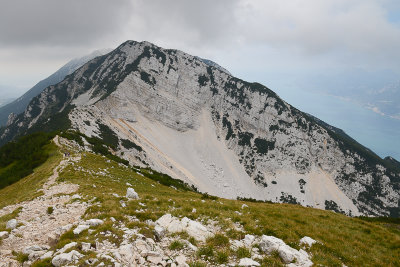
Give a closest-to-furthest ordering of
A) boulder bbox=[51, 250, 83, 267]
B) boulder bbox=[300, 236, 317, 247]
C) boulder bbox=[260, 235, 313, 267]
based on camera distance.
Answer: boulder bbox=[51, 250, 83, 267] < boulder bbox=[260, 235, 313, 267] < boulder bbox=[300, 236, 317, 247]

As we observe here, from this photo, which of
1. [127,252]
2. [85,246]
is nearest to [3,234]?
[85,246]

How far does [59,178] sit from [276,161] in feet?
586

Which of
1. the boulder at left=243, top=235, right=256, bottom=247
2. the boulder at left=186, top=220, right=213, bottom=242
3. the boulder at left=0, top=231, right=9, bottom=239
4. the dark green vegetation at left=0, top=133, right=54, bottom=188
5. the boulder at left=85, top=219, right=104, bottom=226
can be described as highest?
the boulder at left=243, top=235, right=256, bottom=247

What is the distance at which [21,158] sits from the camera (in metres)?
51.6

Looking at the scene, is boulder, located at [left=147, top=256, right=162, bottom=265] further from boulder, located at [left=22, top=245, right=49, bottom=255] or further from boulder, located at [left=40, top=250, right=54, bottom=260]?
boulder, located at [left=22, top=245, right=49, bottom=255]

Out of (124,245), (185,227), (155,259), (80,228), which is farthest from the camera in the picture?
(185,227)

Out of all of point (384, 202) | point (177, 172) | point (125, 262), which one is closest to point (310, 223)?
point (125, 262)

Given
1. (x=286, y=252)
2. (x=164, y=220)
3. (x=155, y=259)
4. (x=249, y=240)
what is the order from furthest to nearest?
(x=164, y=220) → (x=249, y=240) → (x=286, y=252) → (x=155, y=259)

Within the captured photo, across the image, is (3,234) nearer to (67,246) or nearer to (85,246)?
(67,246)

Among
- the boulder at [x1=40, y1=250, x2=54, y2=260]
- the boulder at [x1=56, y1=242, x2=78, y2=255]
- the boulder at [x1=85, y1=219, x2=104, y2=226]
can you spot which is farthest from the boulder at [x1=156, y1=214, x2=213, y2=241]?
the boulder at [x1=40, y1=250, x2=54, y2=260]

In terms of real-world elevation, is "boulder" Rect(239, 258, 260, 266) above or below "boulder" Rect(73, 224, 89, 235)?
above

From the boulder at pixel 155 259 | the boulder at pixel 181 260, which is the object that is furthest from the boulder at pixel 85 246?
the boulder at pixel 181 260

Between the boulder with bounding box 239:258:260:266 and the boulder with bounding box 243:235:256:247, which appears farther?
the boulder with bounding box 243:235:256:247

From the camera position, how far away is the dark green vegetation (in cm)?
3944
